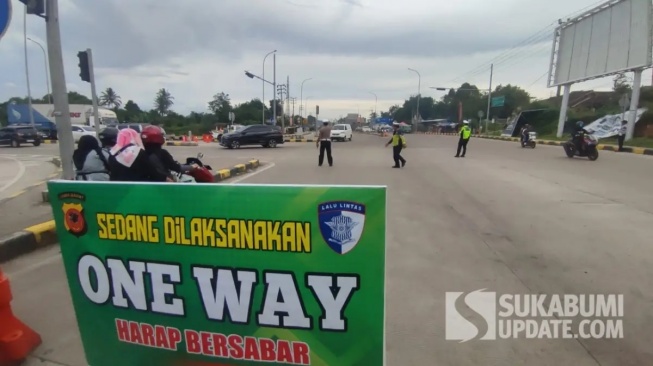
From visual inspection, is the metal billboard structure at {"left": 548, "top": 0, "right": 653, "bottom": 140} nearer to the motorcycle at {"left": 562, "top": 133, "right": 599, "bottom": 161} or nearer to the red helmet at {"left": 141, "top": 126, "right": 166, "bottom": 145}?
the motorcycle at {"left": 562, "top": 133, "right": 599, "bottom": 161}

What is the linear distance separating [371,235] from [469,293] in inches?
89.7

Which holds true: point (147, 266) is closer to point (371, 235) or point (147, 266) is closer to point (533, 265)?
point (371, 235)

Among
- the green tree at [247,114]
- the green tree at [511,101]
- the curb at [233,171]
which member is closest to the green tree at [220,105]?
the green tree at [247,114]

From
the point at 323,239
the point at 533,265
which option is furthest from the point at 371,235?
the point at 533,265

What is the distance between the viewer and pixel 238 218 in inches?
74.5

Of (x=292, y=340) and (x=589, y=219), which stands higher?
(x=292, y=340)

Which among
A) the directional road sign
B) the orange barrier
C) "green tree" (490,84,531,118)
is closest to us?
the orange barrier

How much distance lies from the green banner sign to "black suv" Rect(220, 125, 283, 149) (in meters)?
23.6

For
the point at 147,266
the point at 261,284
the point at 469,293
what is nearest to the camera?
the point at 261,284

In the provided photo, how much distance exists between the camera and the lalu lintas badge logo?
83.1 inches

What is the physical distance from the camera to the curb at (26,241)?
16.1 ft

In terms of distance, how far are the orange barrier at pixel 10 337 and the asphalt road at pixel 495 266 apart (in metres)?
0.11

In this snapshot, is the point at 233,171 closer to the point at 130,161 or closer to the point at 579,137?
the point at 130,161

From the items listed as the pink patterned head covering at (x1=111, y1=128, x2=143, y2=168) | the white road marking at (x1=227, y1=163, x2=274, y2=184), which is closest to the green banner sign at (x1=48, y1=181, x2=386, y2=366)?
the pink patterned head covering at (x1=111, y1=128, x2=143, y2=168)
